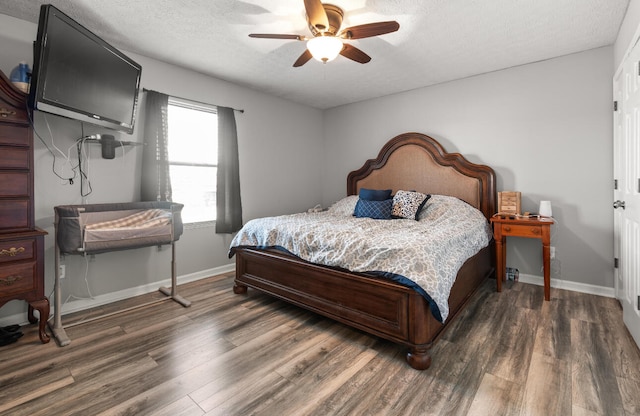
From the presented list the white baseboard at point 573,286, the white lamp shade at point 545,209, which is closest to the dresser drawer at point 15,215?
the white lamp shade at point 545,209

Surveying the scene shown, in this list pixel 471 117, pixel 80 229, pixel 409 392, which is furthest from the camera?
pixel 471 117

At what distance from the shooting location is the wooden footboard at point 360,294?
1.91 m

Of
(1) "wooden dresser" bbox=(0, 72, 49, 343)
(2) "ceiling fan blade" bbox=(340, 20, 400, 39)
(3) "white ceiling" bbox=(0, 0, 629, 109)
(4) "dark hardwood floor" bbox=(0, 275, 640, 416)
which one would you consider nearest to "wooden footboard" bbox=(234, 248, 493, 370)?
Result: (4) "dark hardwood floor" bbox=(0, 275, 640, 416)

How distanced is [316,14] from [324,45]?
28 centimetres

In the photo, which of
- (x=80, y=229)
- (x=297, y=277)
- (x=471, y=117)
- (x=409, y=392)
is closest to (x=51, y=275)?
(x=80, y=229)

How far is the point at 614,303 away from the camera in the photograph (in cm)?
282

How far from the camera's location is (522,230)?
304 cm

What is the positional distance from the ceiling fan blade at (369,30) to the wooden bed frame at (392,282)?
5.84ft

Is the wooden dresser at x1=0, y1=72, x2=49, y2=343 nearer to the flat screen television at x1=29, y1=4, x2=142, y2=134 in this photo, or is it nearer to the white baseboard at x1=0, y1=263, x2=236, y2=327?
the flat screen television at x1=29, y1=4, x2=142, y2=134

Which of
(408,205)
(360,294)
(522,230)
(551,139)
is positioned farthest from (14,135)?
(551,139)

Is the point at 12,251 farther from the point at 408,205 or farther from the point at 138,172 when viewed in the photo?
the point at 408,205

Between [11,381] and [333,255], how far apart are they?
2110mm

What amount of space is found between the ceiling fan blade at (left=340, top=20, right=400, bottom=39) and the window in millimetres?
2189

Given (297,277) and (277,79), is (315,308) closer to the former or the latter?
(297,277)
